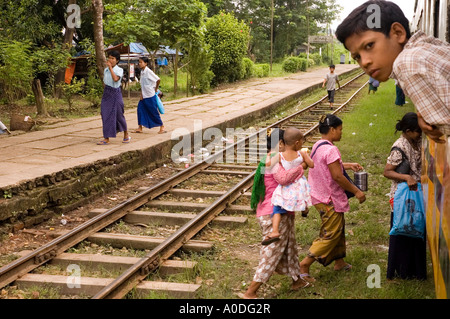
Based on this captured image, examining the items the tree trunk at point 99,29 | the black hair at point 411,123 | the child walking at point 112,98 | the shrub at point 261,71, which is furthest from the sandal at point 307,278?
the shrub at point 261,71

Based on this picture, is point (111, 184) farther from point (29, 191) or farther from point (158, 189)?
point (29, 191)

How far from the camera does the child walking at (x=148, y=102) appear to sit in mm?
11586

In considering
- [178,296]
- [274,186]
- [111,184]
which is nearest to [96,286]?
[178,296]

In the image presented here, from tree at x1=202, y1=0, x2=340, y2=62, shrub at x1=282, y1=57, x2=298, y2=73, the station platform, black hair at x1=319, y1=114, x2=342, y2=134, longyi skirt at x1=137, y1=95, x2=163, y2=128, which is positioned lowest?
the station platform

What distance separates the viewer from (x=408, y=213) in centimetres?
452

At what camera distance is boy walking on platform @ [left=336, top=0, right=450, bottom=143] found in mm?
2100

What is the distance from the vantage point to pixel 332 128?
4824 mm

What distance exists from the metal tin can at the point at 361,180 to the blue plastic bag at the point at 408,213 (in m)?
0.57

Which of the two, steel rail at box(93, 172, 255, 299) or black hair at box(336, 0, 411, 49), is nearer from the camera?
black hair at box(336, 0, 411, 49)

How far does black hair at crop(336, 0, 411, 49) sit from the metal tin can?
9.33 feet

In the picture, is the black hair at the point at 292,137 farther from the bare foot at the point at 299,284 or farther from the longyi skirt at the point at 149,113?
the longyi skirt at the point at 149,113

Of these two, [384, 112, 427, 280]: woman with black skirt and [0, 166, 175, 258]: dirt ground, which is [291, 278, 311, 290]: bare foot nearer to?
[384, 112, 427, 280]: woman with black skirt

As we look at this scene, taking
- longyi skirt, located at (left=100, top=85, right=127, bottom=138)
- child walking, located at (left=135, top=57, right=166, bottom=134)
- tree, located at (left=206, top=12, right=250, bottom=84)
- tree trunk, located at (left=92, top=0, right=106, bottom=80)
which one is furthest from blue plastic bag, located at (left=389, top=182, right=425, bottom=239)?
tree, located at (left=206, top=12, right=250, bottom=84)

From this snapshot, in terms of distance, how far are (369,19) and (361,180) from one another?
2960 millimetres
